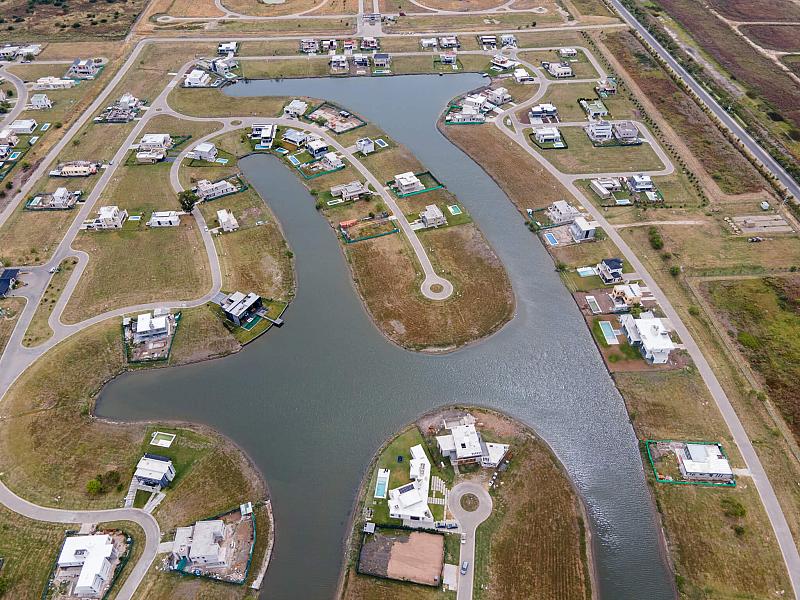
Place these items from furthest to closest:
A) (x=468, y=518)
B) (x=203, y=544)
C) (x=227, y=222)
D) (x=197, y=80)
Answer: (x=197, y=80)
(x=227, y=222)
(x=468, y=518)
(x=203, y=544)

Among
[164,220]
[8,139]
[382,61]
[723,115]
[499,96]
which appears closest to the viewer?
[164,220]

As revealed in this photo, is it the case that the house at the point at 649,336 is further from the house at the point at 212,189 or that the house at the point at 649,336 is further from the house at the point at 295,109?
the house at the point at 295,109

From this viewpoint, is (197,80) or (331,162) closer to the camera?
(331,162)

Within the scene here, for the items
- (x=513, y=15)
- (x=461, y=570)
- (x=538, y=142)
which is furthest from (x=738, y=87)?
(x=461, y=570)

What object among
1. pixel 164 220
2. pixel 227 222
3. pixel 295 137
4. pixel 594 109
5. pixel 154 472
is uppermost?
pixel 594 109

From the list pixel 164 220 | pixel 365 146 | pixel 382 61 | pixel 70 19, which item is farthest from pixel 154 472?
pixel 70 19

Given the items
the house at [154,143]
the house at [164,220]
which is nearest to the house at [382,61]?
the house at [154,143]

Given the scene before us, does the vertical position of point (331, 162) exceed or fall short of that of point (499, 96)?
it falls short

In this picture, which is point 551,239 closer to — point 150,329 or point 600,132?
point 600,132
